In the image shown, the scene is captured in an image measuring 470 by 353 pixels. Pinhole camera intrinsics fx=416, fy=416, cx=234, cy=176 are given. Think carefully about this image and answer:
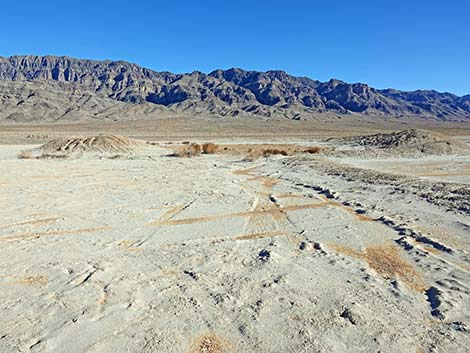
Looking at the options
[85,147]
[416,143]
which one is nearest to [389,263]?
[416,143]

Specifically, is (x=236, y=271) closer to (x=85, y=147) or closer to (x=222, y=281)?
(x=222, y=281)

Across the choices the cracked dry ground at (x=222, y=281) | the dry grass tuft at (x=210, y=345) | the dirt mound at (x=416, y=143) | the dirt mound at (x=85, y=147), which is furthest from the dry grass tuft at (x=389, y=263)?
the dirt mound at (x=85, y=147)

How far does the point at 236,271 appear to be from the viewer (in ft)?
21.6

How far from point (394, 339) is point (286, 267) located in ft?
7.72

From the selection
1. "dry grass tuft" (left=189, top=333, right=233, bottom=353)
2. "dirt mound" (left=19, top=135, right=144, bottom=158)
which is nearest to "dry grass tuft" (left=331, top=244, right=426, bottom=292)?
"dry grass tuft" (left=189, top=333, right=233, bottom=353)

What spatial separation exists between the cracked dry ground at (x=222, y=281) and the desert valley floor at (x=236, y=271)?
0.02m

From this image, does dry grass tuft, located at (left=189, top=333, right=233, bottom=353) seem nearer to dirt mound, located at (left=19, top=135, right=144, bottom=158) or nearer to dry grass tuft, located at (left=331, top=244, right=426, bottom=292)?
dry grass tuft, located at (left=331, top=244, right=426, bottom=292)

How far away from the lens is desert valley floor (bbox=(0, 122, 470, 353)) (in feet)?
15.5

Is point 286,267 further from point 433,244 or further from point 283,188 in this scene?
point 283,188

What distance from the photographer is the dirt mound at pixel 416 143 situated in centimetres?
2806

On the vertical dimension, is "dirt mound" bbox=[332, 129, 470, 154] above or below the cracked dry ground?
below

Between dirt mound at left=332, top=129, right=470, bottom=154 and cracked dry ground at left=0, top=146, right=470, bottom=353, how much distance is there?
19636mm

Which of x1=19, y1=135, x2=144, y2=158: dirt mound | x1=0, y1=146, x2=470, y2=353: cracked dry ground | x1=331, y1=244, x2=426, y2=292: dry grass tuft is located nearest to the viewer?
x1=0, y1=146, x2=470, y2=353: cracked dry ground

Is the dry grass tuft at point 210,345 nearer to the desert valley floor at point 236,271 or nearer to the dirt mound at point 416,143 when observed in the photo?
the desert valley floor at point 236,271
